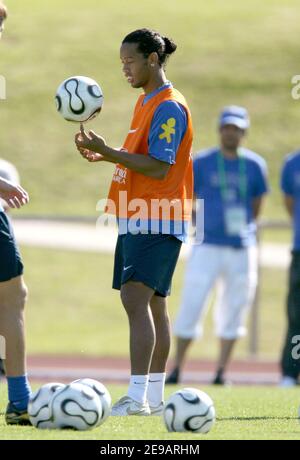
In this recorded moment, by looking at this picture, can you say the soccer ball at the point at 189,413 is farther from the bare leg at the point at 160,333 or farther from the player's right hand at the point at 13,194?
the bare leg at the point at 160,333

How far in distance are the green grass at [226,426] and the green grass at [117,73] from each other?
20.8 meters

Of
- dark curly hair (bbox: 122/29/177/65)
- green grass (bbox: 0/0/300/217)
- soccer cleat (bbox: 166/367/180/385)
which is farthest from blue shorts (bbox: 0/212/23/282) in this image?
green grass (bbox: 0/0/300/217)

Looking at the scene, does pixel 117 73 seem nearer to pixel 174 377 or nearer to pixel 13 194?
pixel 174 377

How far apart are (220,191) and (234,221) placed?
1.46 feet

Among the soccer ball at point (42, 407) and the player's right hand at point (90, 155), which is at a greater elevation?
the player's right hand at point (90, 155)

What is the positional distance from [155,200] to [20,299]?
1.19 meters

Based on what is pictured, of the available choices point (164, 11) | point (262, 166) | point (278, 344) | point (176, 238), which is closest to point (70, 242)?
point (278, 344)

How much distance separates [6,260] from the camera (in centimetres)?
695

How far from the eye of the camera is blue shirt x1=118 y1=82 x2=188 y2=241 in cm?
759

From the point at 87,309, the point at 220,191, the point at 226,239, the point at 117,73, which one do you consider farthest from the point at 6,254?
the point at 117,73

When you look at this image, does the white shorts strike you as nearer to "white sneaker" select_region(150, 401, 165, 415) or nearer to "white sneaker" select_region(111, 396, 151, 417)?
"white sneaker" select_region(150, 401, 165, 415)

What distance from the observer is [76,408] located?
6.43 m

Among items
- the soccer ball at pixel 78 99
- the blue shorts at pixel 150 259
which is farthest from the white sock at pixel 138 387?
the soccer ball at pixel 78 99

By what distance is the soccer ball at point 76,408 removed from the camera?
6.43m
